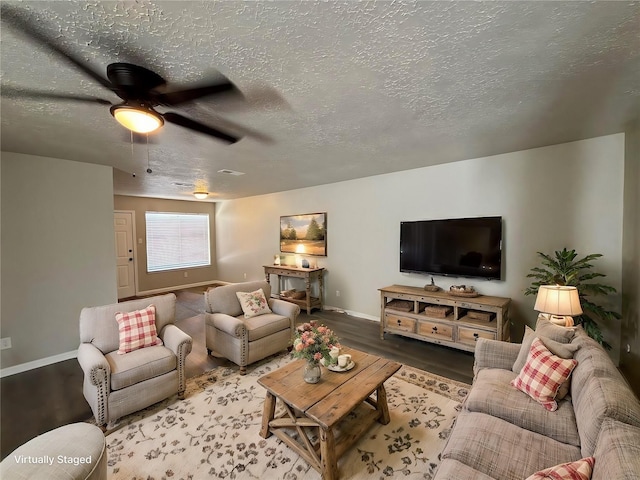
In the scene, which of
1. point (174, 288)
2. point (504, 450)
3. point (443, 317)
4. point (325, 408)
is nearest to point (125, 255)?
point (174, 288)

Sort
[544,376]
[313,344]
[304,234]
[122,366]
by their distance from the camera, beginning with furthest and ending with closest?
[304,234]
[122,366]
[313,344]
[544,376]

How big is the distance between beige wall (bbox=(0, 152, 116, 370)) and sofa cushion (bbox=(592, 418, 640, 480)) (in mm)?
4883

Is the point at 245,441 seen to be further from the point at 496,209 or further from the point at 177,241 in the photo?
the point at 177,241

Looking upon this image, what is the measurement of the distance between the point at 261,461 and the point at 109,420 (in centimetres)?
127

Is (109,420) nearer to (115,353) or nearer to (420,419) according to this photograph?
(115,353)

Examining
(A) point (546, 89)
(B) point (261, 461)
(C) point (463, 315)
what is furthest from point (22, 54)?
(C) point (463, 315)

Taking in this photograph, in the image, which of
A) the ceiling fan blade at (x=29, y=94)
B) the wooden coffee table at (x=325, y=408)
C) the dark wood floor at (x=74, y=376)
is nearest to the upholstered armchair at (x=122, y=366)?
the dark wood floor at (x=74, y=376)

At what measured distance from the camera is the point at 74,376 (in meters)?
3.02

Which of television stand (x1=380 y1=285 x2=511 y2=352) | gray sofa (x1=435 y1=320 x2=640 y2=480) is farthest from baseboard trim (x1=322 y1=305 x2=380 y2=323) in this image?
gray sofa (x1=435 y1=320 x2=640 y2=480)

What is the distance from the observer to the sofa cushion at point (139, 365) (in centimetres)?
217

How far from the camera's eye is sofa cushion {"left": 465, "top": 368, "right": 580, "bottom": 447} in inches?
57.2

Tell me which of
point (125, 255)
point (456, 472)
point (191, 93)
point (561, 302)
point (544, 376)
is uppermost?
point (191, 93)

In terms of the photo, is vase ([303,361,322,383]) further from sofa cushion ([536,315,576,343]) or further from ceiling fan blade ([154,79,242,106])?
ceiling fan blade ([154,79,242,106])

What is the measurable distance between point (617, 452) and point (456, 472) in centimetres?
60
